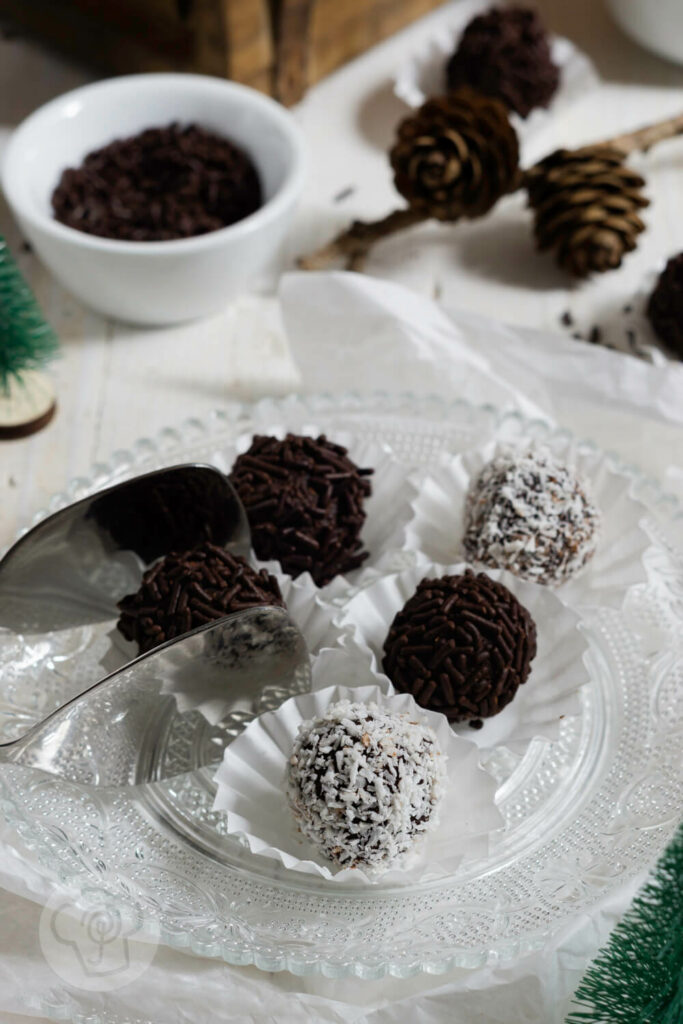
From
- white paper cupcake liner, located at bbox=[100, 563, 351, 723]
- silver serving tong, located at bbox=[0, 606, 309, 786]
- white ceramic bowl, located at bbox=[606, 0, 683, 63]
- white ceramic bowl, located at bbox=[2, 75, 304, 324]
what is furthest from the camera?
white ceramic bowl, located at bbox=[606, 0, 683, 63]

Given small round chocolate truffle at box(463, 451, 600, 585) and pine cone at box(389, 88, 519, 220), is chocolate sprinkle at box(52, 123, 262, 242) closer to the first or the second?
pine cone at box(389, 88, 519, 220)

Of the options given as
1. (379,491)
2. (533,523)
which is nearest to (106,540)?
(379,491)

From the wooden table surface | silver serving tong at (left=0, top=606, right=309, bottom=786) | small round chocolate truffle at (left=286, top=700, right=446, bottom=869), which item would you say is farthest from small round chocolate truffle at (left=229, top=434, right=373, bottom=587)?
the wooden table surface

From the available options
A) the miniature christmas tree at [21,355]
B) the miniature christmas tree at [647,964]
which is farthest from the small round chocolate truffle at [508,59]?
the miniature christmas tree at [647,964]

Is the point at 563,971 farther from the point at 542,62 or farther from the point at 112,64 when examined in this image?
the point at 112,64

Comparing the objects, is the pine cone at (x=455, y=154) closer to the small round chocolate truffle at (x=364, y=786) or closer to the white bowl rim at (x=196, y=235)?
the white bowl rim at (x=196, y=235)

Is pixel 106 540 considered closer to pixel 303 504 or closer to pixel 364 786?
pixel 303 504

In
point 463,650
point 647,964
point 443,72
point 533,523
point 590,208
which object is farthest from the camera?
point 443,72
